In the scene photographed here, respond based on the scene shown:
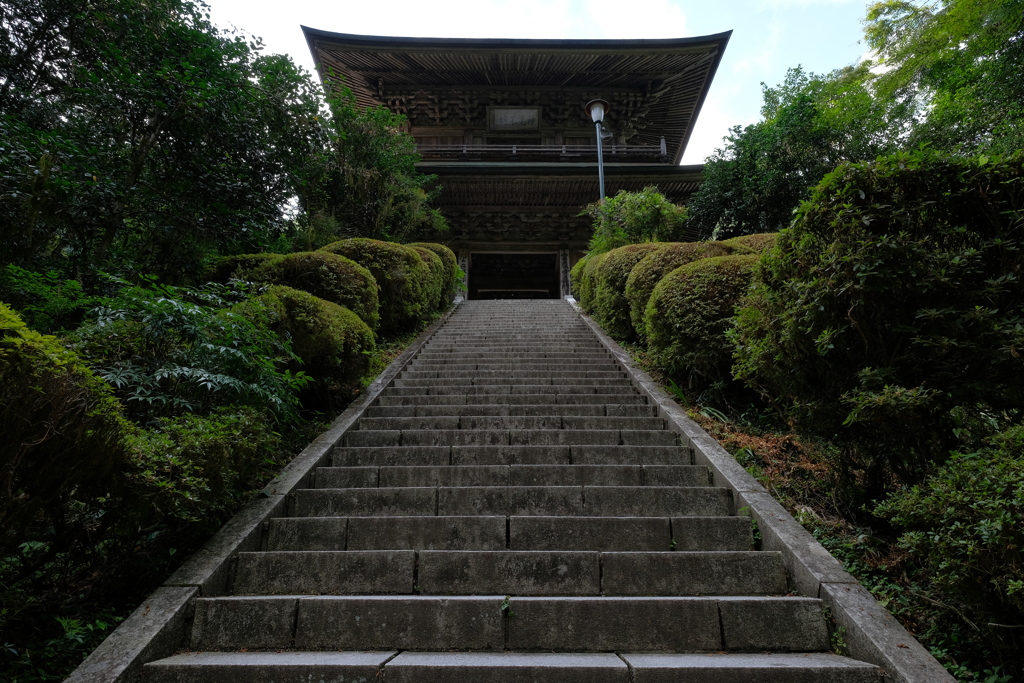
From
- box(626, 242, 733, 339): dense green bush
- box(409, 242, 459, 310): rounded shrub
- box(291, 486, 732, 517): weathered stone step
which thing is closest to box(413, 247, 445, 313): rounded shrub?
box(409, 242, 459, 310): rounded shrub

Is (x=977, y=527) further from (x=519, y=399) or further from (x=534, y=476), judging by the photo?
(x=519, y=399)

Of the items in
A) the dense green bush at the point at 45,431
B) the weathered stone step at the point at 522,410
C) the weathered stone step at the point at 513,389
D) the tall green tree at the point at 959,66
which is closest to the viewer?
the dense green bush at the point at 45,431

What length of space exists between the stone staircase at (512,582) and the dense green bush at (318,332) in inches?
48.7

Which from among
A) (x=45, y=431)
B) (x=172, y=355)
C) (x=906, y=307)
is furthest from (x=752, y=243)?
(x=45, y=431)

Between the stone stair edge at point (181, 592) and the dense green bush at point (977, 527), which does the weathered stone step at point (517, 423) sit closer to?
the stone stair edge at point (181, 592)

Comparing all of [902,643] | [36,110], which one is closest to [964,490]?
[902,643]

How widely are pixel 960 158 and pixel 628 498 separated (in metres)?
3.11

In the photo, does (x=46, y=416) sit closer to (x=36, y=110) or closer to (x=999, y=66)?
(x=36, y=110)

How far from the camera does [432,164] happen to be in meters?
14.3

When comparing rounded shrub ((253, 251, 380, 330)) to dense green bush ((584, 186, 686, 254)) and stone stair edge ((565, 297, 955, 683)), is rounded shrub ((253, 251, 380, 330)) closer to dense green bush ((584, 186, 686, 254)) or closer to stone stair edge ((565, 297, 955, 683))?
stone stair edge ((565, 297, 955, 683))

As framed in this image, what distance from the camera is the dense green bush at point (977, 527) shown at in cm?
192

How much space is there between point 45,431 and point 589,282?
9.11 m

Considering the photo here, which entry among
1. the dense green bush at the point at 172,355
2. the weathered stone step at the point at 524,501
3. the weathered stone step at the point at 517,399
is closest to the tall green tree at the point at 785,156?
Result: the weathered stone step at the point at 517,399

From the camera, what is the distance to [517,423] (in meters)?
4.91
